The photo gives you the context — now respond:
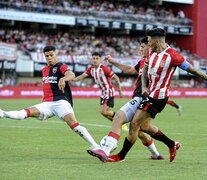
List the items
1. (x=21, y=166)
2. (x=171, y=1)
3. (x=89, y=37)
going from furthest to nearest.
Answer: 1. (x=171, y=1)
2. (x=89, y=37)
3. (x=21, y=166)

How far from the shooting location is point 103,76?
67.0 ft

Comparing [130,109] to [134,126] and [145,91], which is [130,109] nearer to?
[134,126]

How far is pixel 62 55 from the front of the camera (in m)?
50.6

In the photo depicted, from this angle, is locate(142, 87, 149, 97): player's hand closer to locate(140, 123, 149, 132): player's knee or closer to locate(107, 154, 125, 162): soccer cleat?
locate(140, 123, 149, 132): player's knee

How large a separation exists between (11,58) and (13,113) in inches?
1375

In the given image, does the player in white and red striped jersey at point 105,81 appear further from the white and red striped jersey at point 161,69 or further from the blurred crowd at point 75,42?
the blurred crowd at point 75,42

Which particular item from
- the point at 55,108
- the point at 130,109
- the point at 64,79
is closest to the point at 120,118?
the point at 130,109

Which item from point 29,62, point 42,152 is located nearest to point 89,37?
point 29,62

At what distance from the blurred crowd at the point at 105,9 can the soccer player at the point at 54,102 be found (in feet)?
128

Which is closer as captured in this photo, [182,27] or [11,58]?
[11,58]

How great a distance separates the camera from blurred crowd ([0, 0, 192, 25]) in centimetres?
5312

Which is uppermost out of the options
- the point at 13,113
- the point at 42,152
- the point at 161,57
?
the point at 161,57

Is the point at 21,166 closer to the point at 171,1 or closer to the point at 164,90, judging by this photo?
the point at 164,90

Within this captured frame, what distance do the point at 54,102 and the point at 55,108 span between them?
143 millimetres
